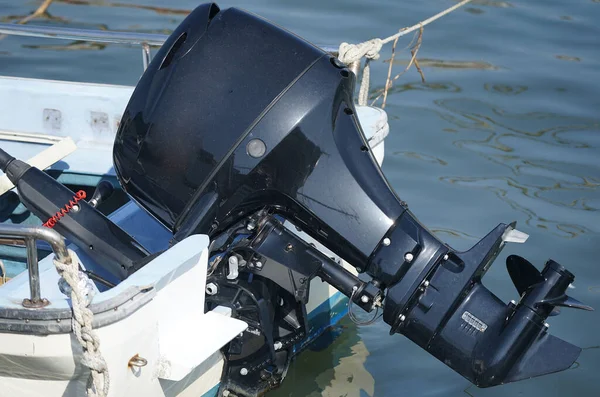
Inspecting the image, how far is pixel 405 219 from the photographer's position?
2391 mm

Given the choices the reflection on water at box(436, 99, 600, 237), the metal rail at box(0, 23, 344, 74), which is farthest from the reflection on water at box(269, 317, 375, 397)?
the reflection on water at box(436, 99, 600, 237)

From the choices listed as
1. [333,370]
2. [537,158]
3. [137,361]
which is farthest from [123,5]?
[137,361]

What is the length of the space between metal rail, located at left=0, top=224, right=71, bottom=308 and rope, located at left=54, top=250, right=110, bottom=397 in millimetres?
24

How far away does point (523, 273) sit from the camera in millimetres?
2389

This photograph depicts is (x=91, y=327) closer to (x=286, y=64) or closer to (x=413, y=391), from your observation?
(x=286, y=64)

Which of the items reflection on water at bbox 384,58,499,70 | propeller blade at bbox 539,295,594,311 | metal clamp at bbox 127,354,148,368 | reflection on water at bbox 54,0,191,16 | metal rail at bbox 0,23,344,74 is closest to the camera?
metal clamp at bbox 127,354,148,368

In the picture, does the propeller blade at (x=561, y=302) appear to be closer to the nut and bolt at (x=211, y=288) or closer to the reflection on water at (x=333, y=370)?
the nut and bolt at (x=211, y=288)

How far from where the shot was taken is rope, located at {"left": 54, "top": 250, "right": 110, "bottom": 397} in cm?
199

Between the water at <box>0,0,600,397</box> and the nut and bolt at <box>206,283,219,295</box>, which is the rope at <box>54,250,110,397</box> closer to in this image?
the nut and bolt at <box>206,283,219,295</box>

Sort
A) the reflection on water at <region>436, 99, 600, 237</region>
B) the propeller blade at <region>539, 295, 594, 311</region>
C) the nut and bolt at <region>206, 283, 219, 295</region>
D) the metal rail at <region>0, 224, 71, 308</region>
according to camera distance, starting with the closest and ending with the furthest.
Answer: the metal rail at <region>0, 224, 71, 308</region> → the propeller blade at <region>539, 295, 594, 311</region> → the nut and bolt at <region>206, 283, 219, 295</region> → the reflection on water at <region>436, 99, 600, 237</region>

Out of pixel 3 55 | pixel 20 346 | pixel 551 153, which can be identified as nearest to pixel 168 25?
pixel 3 55

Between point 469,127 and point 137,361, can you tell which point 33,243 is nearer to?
point 137,361

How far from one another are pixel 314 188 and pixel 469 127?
3335mm

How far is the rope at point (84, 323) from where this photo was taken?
199 cm
